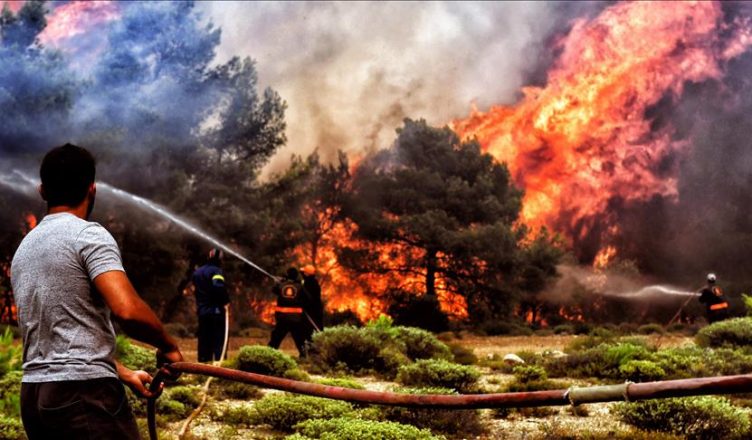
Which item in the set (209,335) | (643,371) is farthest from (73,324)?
(209,335)

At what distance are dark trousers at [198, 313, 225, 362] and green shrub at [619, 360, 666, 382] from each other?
640 centimetres

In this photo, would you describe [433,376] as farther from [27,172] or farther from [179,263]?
[179,263]

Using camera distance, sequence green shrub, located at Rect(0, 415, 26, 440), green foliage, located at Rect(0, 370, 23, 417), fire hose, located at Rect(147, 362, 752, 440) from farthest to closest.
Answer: green foliage, located at Rect(0, 370, 23, 417)
green shrub, located at Rect(0, 415, 26, 440)
fire hose, located at Rect(147, 362, 752, 440)

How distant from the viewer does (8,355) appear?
7234mm

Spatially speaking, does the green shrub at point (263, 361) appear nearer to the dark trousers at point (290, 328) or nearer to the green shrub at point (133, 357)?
the green shrub at point (133, 357)

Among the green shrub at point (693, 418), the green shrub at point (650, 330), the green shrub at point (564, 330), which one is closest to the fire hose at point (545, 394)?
the green shrub at point (693, 418)

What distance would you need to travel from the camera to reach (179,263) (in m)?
24.0

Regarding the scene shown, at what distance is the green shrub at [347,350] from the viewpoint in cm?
1173

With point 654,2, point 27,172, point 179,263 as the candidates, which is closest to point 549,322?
point 654,2

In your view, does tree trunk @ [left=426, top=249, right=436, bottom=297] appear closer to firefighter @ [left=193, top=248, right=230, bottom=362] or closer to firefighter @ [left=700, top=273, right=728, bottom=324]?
firefighter @ [left=700, top=273, right=728, bottom=324]

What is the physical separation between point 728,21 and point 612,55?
254 inches

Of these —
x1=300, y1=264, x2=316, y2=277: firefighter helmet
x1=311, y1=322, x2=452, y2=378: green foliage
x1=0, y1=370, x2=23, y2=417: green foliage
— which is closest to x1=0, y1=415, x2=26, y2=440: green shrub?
x1=0, y1=370, x2=23, y2=417: green foliage

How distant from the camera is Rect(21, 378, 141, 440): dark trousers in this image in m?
2.32

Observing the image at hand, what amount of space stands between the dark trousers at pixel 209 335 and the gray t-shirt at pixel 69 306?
9338mm
